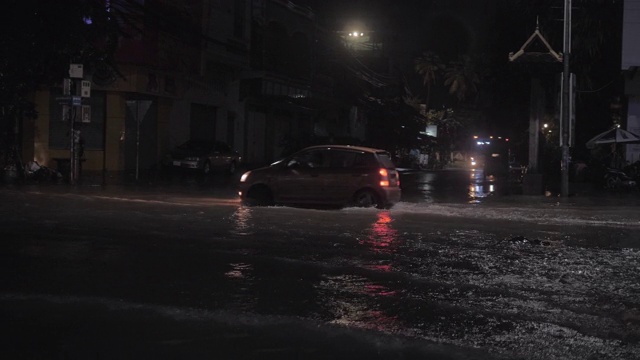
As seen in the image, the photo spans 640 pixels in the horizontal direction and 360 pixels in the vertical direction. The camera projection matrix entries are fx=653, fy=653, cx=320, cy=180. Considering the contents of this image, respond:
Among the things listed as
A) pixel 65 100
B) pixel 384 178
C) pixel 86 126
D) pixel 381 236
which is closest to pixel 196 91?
pixel 86 126

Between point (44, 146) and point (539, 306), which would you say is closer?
point (539, 306)

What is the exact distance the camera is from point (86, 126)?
89.5ft

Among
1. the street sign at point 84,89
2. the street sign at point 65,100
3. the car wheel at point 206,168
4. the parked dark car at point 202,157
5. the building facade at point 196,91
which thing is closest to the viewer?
the street sign at point 65,100

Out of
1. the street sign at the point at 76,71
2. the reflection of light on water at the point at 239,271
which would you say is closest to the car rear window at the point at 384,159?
the reflection of light on water at the point at 239,271

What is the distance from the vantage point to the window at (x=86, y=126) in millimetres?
26969

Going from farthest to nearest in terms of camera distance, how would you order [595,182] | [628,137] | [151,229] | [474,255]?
[595,182], [628,137], [151,229], [474,255]

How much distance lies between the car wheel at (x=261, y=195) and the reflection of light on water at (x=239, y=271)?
7015 millimetres

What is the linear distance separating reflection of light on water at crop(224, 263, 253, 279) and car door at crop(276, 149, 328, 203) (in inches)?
266

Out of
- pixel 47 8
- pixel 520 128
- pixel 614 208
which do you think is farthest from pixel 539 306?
pixel 520 128

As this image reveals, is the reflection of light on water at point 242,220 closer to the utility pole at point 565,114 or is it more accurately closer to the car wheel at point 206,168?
the utility pole at point 565,114

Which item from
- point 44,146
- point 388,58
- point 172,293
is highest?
point 388,58

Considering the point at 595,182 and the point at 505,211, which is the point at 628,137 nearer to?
the point at 595,182

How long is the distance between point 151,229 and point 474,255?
18.1 ft

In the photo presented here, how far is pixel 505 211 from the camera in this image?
15406 mm
